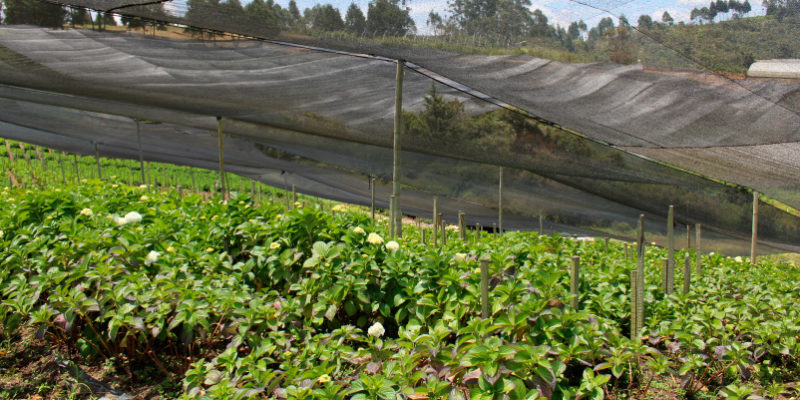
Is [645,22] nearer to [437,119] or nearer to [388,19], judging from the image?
[388,19]

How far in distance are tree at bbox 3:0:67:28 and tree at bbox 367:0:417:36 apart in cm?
220

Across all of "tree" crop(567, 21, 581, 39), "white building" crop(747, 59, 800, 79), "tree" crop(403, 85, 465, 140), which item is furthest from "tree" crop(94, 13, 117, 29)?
"white building" crop(747, 59, 800, 79)

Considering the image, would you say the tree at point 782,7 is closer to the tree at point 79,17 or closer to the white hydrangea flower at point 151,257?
the white hydrangea flower at point 151,257

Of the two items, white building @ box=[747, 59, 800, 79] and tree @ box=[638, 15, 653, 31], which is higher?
tree @ box=[638, 15, 653, 31]

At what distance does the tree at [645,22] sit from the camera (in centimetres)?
290

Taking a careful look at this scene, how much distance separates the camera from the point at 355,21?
3438 millimetres

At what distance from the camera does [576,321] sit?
2.00 metres

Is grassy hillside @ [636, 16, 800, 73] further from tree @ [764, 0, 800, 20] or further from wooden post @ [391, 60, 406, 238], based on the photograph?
wooden post @ [391, 60, 406, 238]

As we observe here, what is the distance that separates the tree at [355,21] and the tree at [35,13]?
2.02 m

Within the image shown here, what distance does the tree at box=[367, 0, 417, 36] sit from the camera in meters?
3.29

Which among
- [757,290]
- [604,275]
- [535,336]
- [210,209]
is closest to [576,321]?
[535,336]

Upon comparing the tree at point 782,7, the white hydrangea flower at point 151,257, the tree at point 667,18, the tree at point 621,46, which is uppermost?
the tree at point 782,7

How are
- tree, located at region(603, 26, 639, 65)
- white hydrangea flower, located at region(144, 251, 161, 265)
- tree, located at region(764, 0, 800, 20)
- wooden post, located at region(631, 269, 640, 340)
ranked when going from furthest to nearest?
tree, located at region(603, 26, 639, 65) < tree, located at region(764, 0, 800, 20) < white hydrangea flower, located at region(144, 251, 161, 265) < wooden post, located at region(631, 269, 640, 340)

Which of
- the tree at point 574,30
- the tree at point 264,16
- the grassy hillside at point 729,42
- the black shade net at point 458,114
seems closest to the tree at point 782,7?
the grassy hillside at point 729,42
